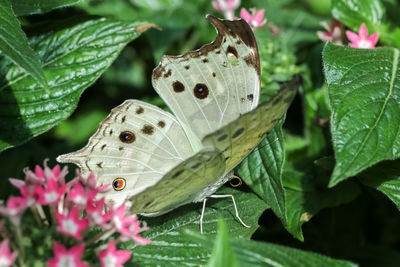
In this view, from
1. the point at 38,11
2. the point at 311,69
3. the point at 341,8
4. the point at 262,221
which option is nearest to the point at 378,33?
the point at 341,8

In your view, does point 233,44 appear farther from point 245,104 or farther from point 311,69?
point 311,69

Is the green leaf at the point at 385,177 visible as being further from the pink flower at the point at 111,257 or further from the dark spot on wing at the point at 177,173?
the pink flower at the point at 111,257

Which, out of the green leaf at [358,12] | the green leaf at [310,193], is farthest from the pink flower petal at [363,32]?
the green leaf at [310,193]

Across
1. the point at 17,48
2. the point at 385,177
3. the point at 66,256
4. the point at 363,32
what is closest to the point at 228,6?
the point at 363,32

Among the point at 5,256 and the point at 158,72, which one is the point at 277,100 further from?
the point at 5,256

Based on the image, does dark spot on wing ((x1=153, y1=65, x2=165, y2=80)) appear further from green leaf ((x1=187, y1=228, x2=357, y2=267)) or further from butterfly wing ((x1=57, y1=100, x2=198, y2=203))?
green leaf ((x1=187, y1=228, x2=357, y2=267))

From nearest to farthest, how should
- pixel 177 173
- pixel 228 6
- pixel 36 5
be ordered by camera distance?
pixel 177 173, pixel 36 5, pixel 228 6
